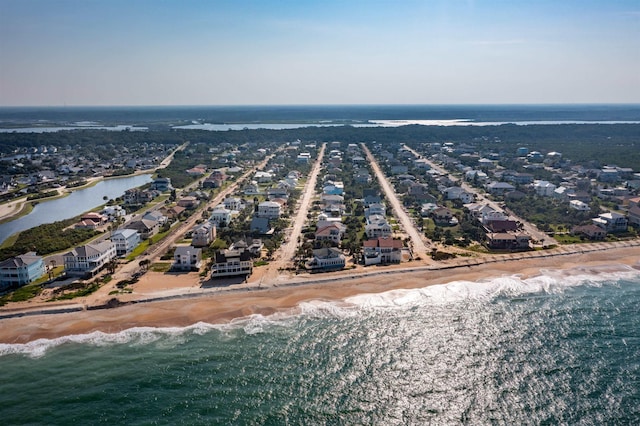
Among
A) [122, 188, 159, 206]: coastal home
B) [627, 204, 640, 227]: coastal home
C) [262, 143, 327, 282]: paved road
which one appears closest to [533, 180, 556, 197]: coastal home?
[627, 204, 640, 227]: coastal home

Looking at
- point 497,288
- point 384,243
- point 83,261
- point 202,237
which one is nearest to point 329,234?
point 384,243

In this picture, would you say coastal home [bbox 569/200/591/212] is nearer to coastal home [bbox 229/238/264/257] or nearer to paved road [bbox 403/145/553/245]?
paved road [bbox 403/145/553/245]

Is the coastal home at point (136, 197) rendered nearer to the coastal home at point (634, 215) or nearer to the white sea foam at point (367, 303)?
the white sea foam at point (367, 303)

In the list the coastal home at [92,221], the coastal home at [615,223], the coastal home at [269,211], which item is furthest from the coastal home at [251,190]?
the coastal home at [615,223]

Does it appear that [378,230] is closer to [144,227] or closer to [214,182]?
[144,227]

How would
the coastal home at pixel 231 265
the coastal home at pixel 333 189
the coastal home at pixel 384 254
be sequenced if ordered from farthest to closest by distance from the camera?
the coastal home at pixel 333 189
the coastal home at pixel 384 254
the coastal home at pixel 231 265

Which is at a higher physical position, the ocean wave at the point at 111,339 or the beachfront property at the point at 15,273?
the beachfront property at the point at 15,273
